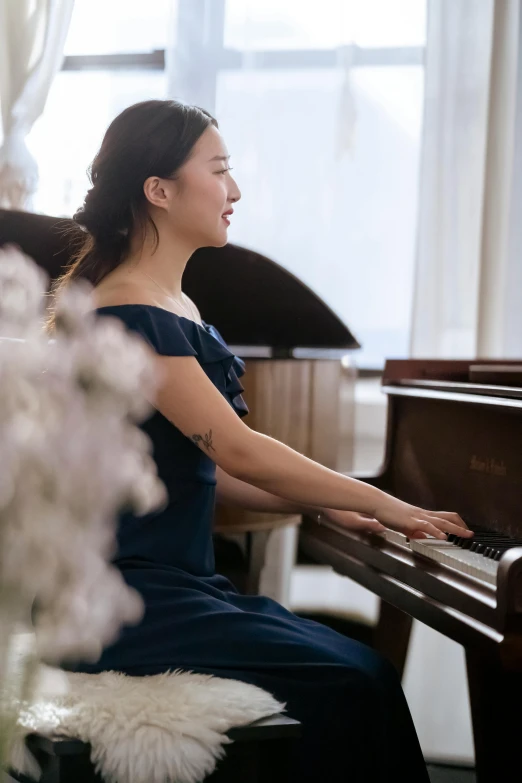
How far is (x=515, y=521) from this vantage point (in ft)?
5.04

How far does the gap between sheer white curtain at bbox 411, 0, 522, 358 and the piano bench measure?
181 cm

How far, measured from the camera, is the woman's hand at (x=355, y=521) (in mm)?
1687

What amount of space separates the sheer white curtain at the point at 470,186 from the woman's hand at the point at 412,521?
141cm

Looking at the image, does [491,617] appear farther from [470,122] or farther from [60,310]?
[470,122]

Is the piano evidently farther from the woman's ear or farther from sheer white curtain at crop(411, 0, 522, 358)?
sheer white curtain at crop(411, 0, 522, 358)

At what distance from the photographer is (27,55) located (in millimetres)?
2998

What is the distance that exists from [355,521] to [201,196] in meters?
0.63

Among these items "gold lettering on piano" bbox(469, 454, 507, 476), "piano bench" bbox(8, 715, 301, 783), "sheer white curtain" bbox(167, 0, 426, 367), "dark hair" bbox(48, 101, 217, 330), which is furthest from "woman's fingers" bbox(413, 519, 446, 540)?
"sheer white curtain" bbox(167, 0, 426, 367)

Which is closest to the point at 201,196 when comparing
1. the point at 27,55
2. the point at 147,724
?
the point at 147,724

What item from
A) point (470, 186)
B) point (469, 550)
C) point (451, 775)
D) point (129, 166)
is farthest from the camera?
point (470, 186)

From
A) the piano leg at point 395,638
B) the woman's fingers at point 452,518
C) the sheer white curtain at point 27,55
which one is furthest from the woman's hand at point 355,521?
the sheer white curtain at point 27,55

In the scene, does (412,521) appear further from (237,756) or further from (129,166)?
(129,166)

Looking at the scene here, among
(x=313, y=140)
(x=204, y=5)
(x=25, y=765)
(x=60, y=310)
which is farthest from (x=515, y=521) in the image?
(x=204, y=5)

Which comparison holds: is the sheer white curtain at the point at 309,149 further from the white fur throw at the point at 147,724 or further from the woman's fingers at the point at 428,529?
the white fur throw at the point at 147,724
